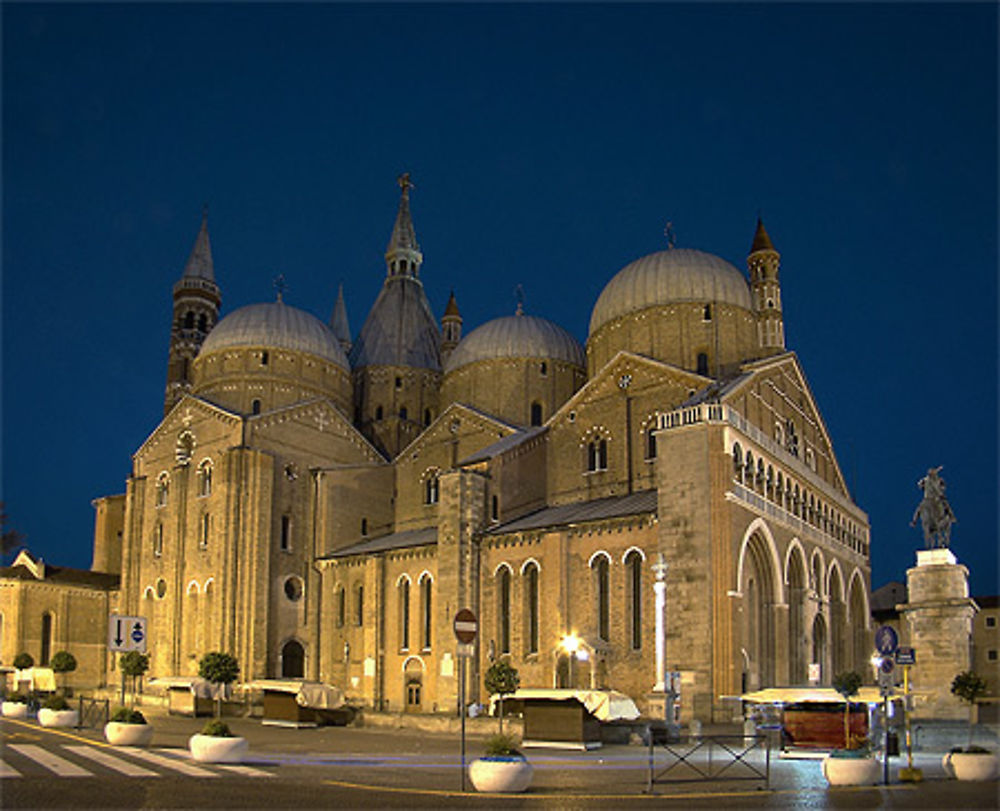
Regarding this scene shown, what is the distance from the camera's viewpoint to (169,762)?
1944cm

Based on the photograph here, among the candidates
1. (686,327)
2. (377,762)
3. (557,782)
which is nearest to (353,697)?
(686,327)

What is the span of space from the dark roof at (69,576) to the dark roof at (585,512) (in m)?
28.1

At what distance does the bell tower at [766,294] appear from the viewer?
48.1 m

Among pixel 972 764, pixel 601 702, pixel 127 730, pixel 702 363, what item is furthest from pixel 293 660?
pixel 972 764

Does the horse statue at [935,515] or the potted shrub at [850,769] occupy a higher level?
the horse statue at [935,515]

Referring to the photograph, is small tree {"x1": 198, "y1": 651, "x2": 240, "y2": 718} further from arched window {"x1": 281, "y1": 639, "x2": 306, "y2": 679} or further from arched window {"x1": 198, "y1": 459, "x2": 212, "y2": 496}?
arched window {"x1": 198, "y1": 459, "x2": 212, "y2": 496}

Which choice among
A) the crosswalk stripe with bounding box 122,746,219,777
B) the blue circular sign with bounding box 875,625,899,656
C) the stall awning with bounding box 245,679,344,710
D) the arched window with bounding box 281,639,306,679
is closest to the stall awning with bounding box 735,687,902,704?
the blue circular sign with bounding box 875,625,899,656

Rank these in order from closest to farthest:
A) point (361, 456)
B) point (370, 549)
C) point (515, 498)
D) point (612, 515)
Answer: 1. point (612, 515)
2. point (515, 498)
3. point (370, 549)
4. point (361, 456)

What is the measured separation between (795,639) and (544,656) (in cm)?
1019

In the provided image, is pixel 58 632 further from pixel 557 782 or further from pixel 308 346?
pixel 557 782

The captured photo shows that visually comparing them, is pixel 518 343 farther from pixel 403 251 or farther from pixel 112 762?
pixel 112 762

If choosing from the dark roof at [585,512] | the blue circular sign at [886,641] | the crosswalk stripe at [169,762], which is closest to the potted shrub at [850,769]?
the blue circular sign at [886,641]

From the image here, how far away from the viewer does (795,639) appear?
136 ft

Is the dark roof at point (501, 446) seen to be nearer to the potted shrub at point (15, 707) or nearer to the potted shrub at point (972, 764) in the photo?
the potted shrub at point (15, 707)
